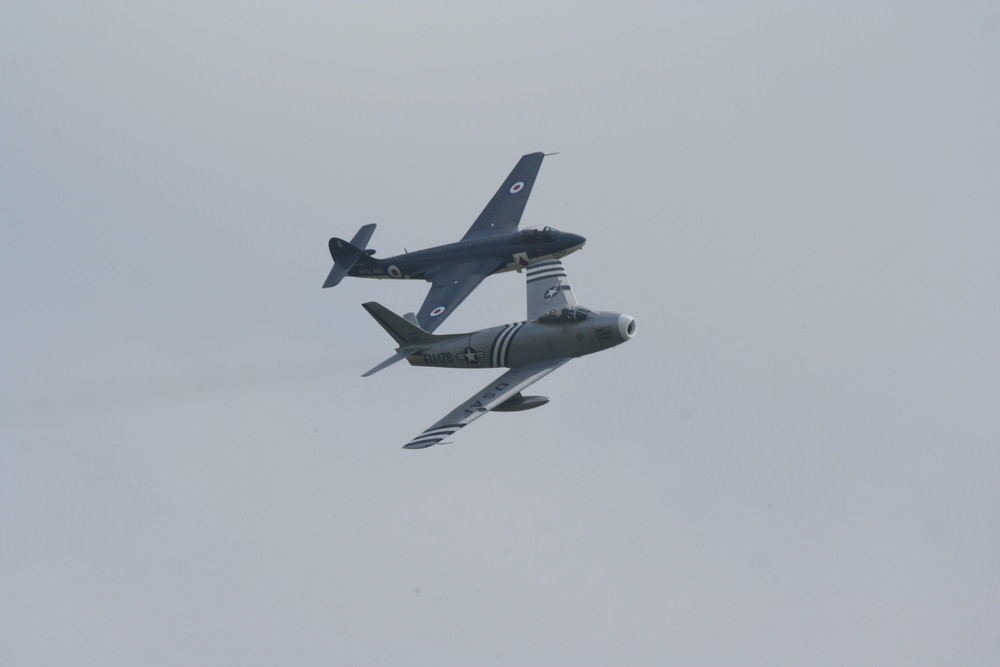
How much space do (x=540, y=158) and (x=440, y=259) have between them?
1229 cm

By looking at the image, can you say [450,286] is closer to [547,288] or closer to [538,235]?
[538,235]

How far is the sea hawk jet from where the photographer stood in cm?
6744

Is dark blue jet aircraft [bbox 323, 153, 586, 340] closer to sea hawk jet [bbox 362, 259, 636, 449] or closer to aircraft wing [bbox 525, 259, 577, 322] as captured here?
aircraft wing [bbox 525, 259, 577, 322]

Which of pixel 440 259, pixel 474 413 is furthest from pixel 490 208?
pixel 474 413

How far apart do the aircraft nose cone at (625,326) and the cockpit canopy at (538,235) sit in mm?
16563

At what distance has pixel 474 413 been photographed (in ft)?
217

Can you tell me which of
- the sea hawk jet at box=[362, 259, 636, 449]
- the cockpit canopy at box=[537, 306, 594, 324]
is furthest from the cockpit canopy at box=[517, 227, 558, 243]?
the cockpit canopy at box=[537, 306, 594, 324]

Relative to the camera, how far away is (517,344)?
7050cm

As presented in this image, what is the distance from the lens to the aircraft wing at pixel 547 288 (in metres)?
73.8

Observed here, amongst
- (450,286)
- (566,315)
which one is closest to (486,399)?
(566,315)

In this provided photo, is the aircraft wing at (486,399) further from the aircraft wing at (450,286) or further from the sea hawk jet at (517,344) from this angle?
the aircraft wing at (450,286)

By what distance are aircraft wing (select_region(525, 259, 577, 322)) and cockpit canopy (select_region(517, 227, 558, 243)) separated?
7.46 m

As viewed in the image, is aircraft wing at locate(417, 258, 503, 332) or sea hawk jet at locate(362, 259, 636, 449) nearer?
sea hawk jet at locate(362, 259, 636, 449)

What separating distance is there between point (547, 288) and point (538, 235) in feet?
33.6
